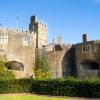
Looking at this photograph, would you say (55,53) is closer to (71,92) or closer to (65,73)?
(65,73)

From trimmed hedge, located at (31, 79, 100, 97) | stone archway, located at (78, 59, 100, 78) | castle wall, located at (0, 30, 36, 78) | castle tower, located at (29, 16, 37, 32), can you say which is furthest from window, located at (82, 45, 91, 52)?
trimmed hedge, located at (31, 79, 100, 97)

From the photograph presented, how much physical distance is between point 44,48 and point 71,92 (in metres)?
24.7

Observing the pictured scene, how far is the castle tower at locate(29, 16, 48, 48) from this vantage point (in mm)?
64188

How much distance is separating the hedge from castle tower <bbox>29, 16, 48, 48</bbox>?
78.0 ft

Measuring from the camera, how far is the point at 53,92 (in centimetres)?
3759

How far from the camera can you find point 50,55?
58906mm

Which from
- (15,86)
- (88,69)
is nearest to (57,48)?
(88,69)

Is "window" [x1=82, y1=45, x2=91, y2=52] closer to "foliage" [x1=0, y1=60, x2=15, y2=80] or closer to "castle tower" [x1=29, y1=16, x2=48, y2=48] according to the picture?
"castle tower" [x1=29, y1=16, x2=48, y2=48]

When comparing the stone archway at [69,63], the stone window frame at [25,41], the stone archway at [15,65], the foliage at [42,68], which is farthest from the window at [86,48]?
the stone archway at [15,65]

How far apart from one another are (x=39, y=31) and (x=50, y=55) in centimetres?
876

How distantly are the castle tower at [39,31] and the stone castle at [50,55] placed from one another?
7.21ft

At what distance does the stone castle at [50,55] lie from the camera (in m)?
55.8

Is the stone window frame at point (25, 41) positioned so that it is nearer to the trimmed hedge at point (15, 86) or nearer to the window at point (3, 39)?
the window at point (3, 39)

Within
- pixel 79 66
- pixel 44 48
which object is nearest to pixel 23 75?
pixel 44 48
